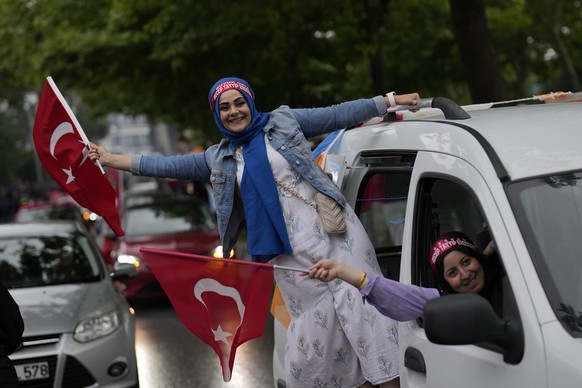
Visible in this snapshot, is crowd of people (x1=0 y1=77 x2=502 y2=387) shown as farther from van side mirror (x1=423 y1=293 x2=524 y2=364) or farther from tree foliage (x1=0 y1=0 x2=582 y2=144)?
tree foliage (x1=0 y1=0 x2=582 y2=144)

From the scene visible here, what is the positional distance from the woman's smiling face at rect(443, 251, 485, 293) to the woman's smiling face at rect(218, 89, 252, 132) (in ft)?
4.10

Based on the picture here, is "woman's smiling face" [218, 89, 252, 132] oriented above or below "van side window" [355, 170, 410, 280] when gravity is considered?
above

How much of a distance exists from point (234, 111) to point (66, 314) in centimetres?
381

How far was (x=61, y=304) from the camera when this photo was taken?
816cm

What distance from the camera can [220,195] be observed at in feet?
15.3

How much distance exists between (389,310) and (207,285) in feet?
3.18

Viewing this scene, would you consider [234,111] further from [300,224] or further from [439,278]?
[439,278]

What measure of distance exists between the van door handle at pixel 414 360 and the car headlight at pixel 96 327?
14.5 ft

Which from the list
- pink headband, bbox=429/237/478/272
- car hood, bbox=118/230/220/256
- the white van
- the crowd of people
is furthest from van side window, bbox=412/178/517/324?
car hood, bbox=118/230/220/256

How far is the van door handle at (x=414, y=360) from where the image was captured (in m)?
3.75

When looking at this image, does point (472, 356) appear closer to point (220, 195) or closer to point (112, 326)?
point (220, 195)

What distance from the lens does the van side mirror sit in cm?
307

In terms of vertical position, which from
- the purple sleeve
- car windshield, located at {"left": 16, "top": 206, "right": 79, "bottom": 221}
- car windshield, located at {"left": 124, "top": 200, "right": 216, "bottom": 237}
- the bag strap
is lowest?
car windshield, located at {"left": 16, "top": 206, "right": 79, "bottom": 221}

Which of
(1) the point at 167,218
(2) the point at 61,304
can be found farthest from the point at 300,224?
(1) the point at 167,218
